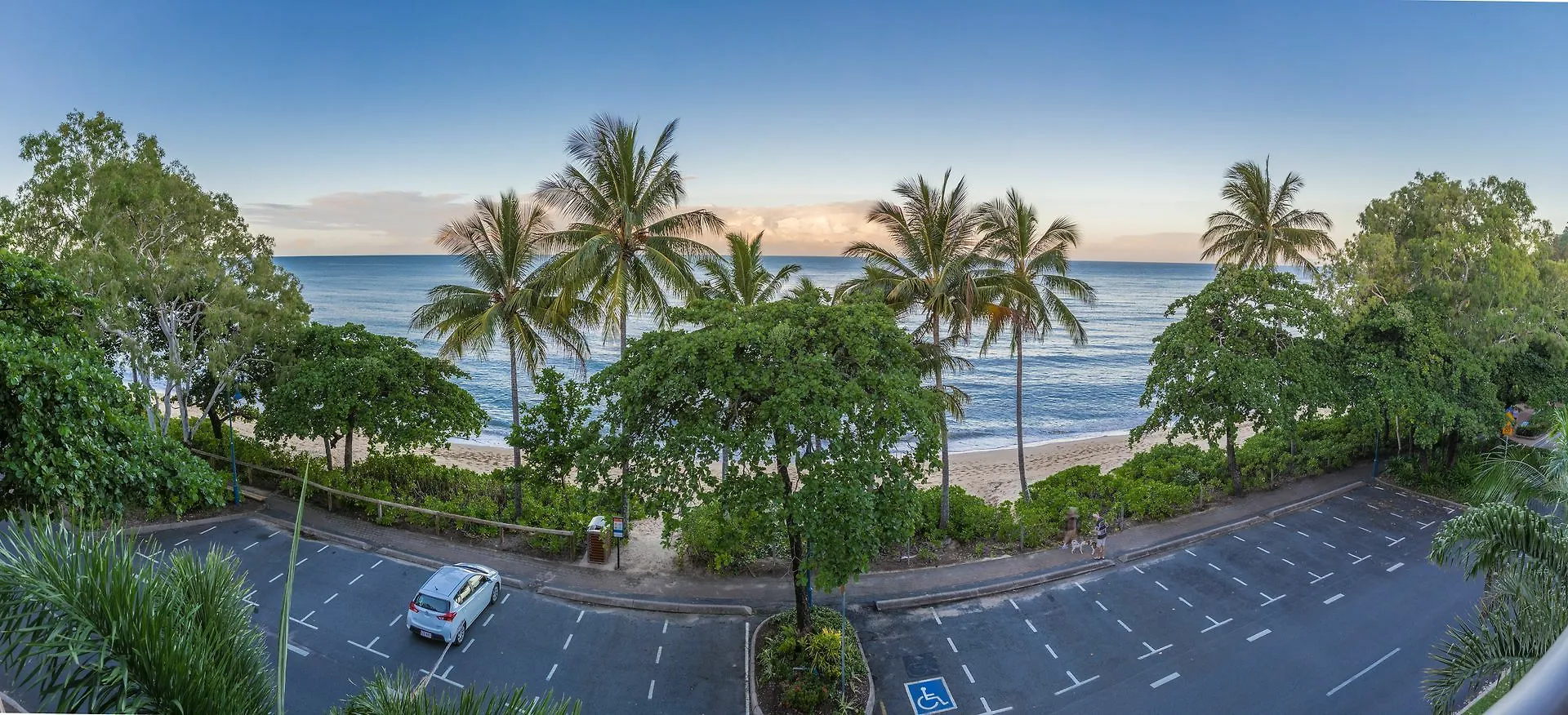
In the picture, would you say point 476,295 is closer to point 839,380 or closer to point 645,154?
point 645,154

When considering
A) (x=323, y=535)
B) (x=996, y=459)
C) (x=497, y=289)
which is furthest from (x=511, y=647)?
(x=996, y=459)

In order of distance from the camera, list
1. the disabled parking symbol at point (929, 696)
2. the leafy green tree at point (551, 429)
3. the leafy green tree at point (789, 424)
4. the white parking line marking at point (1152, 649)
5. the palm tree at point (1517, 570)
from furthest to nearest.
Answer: the leafy green tree at point (551, 429)
the white parking line marking at point (1152, 649)
the disabled parking symbol at point (929, 696)
the leafy green tree at point (789, 424)
the palm tree at point (1517, 570)

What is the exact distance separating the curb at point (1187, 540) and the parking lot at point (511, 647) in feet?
27.8

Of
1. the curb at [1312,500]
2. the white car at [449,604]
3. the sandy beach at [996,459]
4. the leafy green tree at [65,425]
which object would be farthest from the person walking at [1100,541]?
the leafy green tree at [65,425]

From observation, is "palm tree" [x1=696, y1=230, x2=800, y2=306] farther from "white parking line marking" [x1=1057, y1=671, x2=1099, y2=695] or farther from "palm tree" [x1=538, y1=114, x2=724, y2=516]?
"white parking line marking" [x1=1057, y1=671, x2=1099, y2=695]

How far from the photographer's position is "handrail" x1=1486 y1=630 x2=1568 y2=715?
103 cm

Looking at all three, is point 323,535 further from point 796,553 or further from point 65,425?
point 796,553

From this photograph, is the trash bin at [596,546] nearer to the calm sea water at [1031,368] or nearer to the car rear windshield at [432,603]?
the car rear windshield at [432,603]

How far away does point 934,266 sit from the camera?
15875 millimetres

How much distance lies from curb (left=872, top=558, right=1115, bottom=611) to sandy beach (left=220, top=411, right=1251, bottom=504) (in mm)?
8957

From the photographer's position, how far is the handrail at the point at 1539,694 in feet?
3.37

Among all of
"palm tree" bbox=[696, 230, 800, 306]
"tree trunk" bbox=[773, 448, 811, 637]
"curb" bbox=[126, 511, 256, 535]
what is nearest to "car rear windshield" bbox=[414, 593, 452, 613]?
"tree trunk" bbox=[773, 448, 811, 637]

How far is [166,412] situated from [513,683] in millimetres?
12765

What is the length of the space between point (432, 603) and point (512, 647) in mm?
1508
